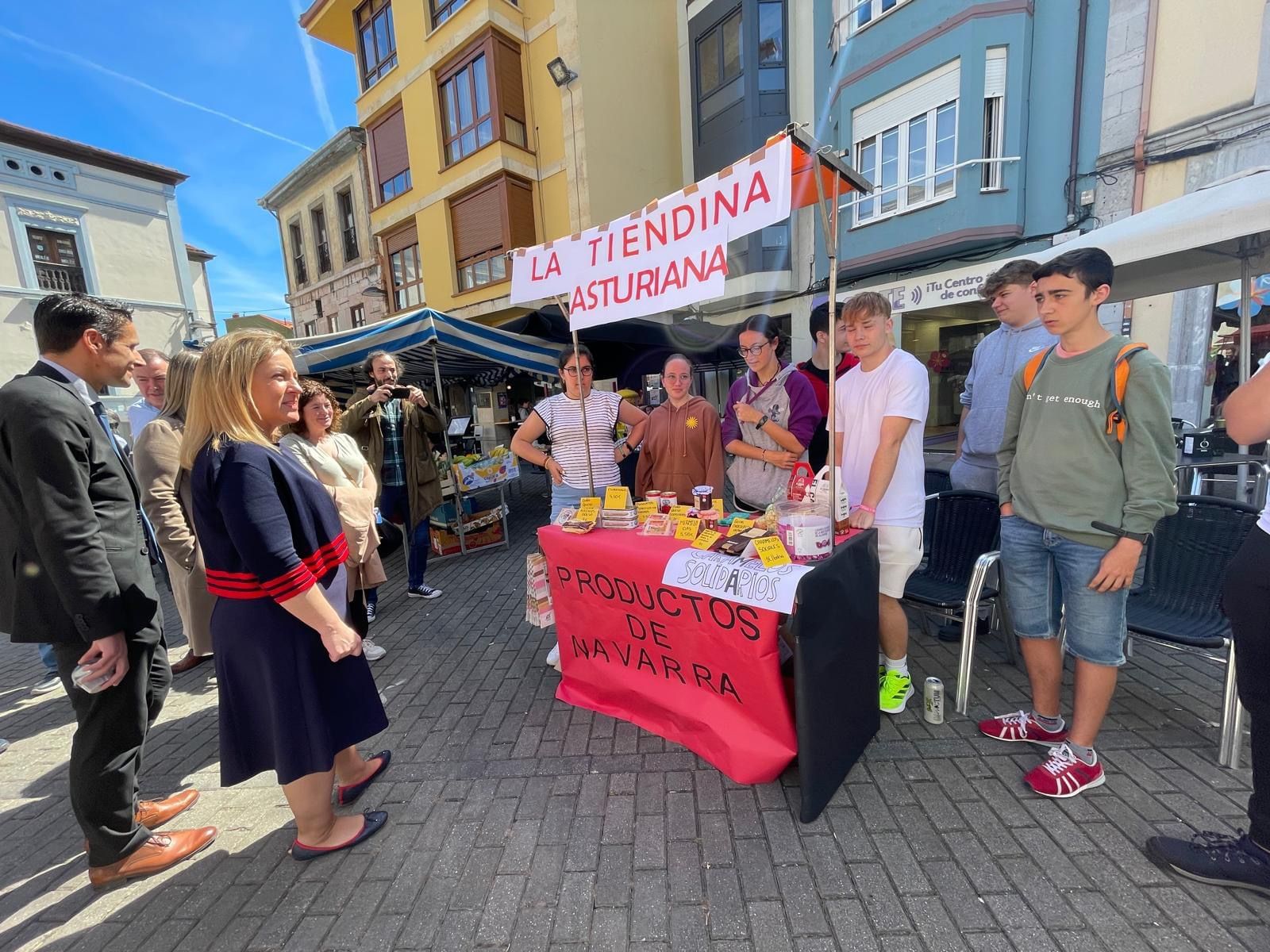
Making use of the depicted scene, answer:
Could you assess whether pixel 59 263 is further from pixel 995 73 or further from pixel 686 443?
pixel 995 73

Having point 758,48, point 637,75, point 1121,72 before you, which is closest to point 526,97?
point 637,75

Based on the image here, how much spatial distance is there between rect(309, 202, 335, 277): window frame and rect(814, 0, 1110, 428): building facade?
16350 millimetres

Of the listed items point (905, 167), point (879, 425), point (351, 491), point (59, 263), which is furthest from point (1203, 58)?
point (59, 263)

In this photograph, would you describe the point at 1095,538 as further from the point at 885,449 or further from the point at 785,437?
the point at 785,437

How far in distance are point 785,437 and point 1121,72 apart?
9564 millimetres

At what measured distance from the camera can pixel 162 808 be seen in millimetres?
2277

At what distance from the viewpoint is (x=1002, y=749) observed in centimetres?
236

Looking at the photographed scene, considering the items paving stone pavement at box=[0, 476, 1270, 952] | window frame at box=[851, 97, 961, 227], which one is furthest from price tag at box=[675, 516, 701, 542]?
window frame at box=[851, 97, 961, 227]

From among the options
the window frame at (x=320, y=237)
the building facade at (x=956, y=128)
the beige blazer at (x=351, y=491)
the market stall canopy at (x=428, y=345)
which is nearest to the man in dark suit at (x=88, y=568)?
the beige blazer at (x=351, y=491)

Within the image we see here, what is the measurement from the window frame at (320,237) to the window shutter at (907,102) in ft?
55.5

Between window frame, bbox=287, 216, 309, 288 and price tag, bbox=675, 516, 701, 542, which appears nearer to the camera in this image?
price tag, bbox=675, 516, 701, 542

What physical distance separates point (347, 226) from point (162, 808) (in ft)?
63.2

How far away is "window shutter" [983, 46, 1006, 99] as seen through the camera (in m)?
8.34

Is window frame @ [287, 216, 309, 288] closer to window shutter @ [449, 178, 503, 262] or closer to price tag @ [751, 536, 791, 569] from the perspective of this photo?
window shutter @ [449, 178, 503, 262]
